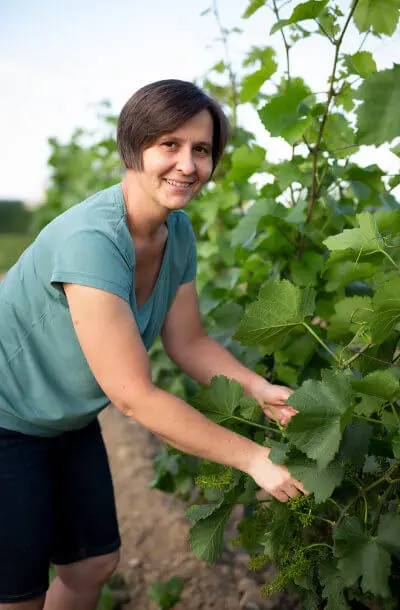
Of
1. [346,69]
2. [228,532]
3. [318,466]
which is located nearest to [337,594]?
[318,466]

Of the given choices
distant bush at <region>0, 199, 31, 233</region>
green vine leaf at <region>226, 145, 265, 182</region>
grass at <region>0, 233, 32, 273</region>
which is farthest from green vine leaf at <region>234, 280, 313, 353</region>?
distant bush at <region>0, 199, 31, 233</region>

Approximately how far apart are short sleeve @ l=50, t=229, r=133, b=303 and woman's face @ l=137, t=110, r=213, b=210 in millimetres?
221

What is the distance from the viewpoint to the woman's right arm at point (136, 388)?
1.39 meters

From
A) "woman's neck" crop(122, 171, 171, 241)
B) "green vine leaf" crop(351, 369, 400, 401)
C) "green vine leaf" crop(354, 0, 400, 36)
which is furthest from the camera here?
"woman's neck" crop(122, 171, 171, 241)

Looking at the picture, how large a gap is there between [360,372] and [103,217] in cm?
72

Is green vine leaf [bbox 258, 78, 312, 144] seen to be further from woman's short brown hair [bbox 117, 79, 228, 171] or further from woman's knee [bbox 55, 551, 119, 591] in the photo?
woman's knee [bbox 55, 551, 119, 591]

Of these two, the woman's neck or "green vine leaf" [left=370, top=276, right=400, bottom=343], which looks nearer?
"green vine leaf" [left=370, top=276, right=400, bottom=343]

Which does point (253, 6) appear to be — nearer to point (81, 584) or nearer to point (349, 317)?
point (349, 317)

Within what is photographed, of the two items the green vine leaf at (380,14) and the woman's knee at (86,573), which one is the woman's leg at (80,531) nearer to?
the woman's knee at (86,573)

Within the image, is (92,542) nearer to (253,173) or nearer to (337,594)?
(337,594)

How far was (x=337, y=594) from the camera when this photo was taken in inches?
50.4

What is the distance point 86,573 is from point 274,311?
120cm

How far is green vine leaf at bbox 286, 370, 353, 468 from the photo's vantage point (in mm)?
1147

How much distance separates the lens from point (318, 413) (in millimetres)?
1158
